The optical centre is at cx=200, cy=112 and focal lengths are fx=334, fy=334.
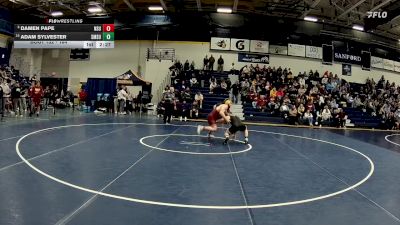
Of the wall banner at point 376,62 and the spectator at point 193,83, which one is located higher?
the wall banner at point 376,62

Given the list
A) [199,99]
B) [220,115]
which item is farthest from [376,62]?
[220,115]

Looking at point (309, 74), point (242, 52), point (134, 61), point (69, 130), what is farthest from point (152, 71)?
point (69, 130)

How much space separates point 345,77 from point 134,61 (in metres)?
18.0

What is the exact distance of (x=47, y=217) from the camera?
373 cm

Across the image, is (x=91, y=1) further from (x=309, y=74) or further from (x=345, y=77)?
(x=345, y=77)

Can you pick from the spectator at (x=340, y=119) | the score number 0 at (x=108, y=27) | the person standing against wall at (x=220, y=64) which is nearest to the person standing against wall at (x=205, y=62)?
the person standing against wall at (x=220, y=64)

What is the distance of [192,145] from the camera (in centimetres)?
955

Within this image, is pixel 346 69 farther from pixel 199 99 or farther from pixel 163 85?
pixel 163 85

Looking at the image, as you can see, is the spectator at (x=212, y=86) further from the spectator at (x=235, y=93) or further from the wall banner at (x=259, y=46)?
the wall banner at (x=259, y=46)

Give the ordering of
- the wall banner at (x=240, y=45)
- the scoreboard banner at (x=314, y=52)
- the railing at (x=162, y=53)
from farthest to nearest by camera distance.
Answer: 1. the scoreboard banner at (x=314, y=52)
2. the wall banner at (x=240, y=45)
3. the railing at (x=162, y=53)

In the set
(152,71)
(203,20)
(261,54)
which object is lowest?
(152,71)
